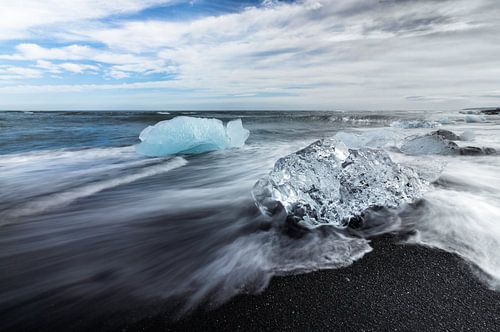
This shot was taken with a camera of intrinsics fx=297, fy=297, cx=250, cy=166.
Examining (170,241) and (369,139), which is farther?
(369,139)

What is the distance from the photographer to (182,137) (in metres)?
8.11

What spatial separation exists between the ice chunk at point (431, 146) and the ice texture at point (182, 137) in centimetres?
519

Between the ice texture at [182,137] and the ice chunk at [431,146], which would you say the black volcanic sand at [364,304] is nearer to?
the ice chunk at [431,146]

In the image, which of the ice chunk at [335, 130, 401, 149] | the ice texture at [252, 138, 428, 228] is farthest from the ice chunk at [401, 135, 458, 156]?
the ice texture at [252, 138, 428, 228]

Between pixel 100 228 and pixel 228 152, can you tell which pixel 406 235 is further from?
pixel 228 152

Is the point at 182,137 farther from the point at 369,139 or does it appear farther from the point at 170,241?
the point at 369,139

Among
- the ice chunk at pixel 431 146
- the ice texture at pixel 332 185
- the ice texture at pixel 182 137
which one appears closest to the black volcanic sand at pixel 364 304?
the ice texture at pixel 332 185

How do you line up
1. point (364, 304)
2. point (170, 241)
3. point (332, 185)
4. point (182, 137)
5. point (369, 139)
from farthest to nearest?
point (369, 139)
point (182, 137)
point (332, 185)
point (170, 241)
point (364, 304)

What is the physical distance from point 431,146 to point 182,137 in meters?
6.32

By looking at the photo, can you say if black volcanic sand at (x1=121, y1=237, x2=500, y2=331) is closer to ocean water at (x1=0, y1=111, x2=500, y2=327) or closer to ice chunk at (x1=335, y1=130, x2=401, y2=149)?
ocean water at (x1=0, y1=111, x2=500, y2=327)

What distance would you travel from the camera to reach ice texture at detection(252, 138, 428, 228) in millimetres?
2947

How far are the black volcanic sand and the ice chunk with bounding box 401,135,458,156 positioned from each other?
19.1 feet

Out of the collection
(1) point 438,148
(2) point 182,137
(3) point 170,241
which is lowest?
(3) point 170,241

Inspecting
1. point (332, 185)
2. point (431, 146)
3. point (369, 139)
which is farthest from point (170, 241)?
point (369, 139)
